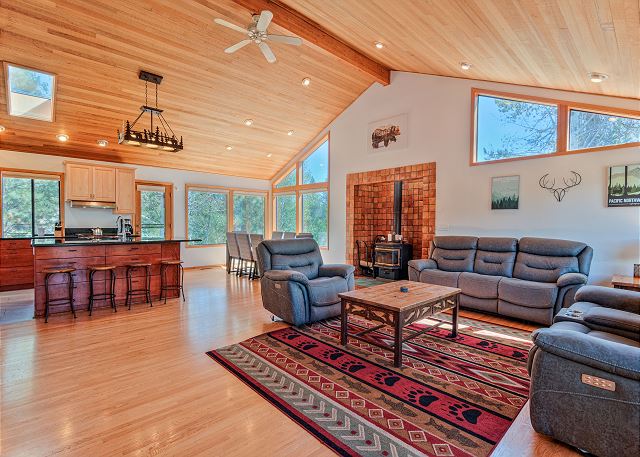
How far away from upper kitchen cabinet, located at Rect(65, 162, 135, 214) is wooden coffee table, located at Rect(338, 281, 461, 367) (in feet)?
20.0

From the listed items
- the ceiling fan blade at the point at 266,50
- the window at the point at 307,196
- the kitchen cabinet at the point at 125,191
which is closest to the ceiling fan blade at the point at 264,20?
the ceiling fan blade at the point at 266,50

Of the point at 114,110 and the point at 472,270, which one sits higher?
the point at 114,110

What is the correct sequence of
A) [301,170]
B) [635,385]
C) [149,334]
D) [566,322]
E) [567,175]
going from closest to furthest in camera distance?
1. [635,385]
2. [566,322]
3. [149,334]
4. [567,175]
5. [301,170]

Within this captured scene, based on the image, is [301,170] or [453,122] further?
[301,170]

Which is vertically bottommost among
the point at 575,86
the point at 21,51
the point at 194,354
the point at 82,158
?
the point at 194,354

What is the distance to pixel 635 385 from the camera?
59.7 inches

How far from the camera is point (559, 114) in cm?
471

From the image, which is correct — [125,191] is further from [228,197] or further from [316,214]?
[316,214]

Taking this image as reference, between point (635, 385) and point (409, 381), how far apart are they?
1.34 metres

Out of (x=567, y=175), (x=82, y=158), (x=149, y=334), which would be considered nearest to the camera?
(x=149, y=334)

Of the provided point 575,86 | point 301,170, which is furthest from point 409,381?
point 301,170

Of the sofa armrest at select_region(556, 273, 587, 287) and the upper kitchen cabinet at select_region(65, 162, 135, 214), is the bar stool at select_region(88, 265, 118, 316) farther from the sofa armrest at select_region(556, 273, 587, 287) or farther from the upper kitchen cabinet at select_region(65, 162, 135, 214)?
the sofa armrest at select_region(556, 273, 587, 287)

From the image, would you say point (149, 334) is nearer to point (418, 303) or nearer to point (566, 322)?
point (418, 303)

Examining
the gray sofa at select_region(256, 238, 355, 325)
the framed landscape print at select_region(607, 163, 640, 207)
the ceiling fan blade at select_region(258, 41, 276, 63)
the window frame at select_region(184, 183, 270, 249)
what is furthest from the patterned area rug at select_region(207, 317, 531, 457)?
the window frame at select_region(184, 183, 270, 249)
